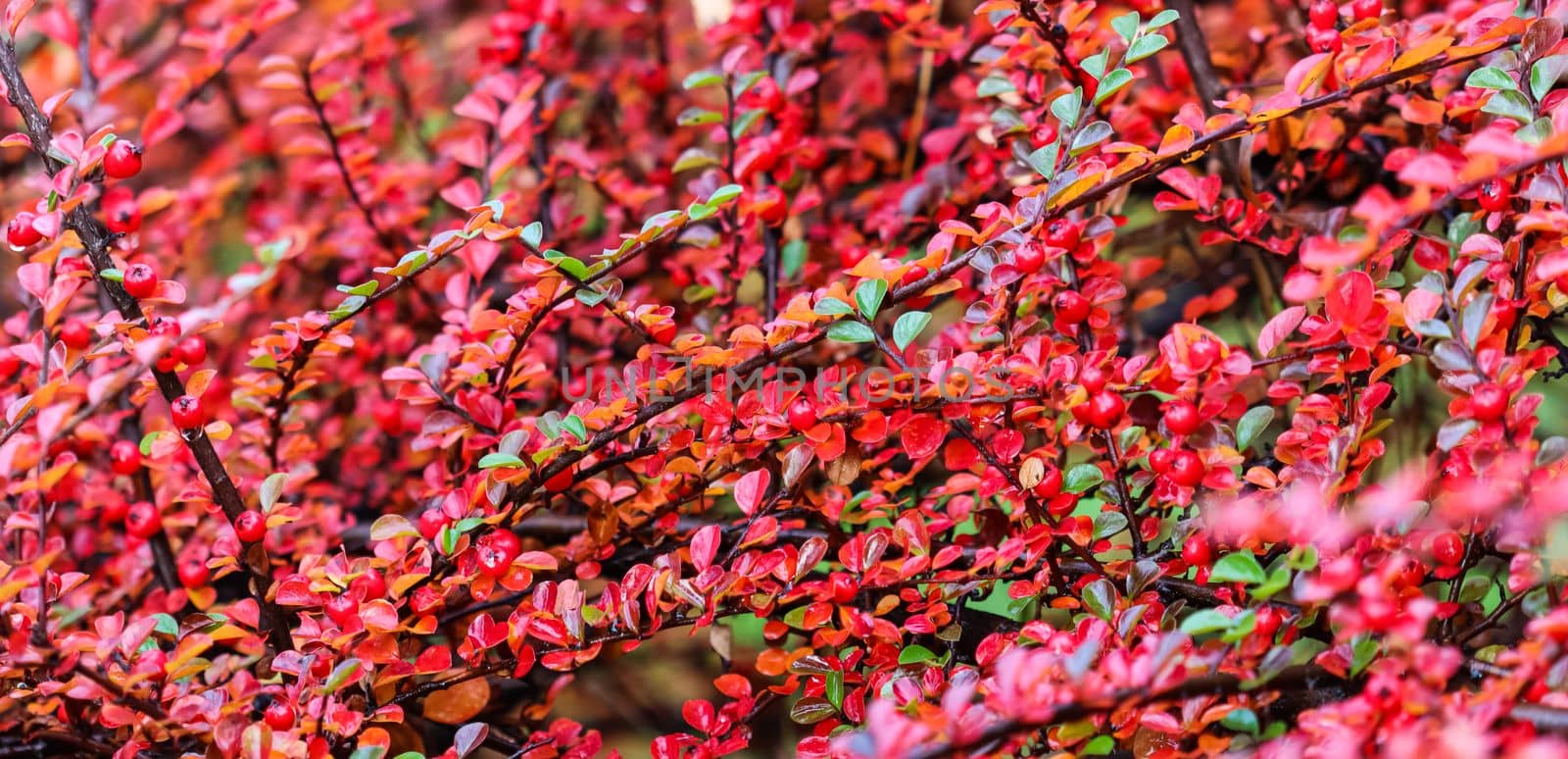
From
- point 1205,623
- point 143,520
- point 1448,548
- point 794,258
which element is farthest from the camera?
point 794,258

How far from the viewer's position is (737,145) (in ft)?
3.15

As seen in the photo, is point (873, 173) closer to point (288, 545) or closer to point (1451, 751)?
point (288, 545)

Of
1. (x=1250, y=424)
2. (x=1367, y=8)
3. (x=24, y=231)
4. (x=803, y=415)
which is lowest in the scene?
(x=1250, y=424)

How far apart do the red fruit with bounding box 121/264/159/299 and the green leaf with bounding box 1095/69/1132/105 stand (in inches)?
24.5

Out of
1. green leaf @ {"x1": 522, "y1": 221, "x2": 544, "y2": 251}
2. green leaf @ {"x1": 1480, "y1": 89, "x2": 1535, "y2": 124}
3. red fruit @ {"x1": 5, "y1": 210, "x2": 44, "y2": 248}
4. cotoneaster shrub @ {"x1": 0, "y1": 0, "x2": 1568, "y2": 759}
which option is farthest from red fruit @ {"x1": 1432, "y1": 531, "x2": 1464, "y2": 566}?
red fruit @ {"x1": 5, "y1": 210, "x2": 44, "y2": 248}

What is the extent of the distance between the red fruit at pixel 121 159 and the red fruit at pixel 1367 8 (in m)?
0.85

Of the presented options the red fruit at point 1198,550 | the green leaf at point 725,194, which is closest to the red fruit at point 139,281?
the green leaf at point 725,194

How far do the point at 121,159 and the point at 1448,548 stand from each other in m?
0.87

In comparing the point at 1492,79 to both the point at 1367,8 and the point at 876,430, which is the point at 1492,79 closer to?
the point at 1367,8

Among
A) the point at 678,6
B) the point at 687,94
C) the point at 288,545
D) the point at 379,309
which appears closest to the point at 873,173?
the point at 687,94

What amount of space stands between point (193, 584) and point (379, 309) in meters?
0.39

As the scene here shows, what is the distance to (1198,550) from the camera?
0.69 metres

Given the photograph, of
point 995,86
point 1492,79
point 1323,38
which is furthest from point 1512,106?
point 995,86

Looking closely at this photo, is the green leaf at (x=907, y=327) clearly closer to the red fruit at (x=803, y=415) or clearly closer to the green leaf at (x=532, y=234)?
the red fruit at (x=803, y=415)
